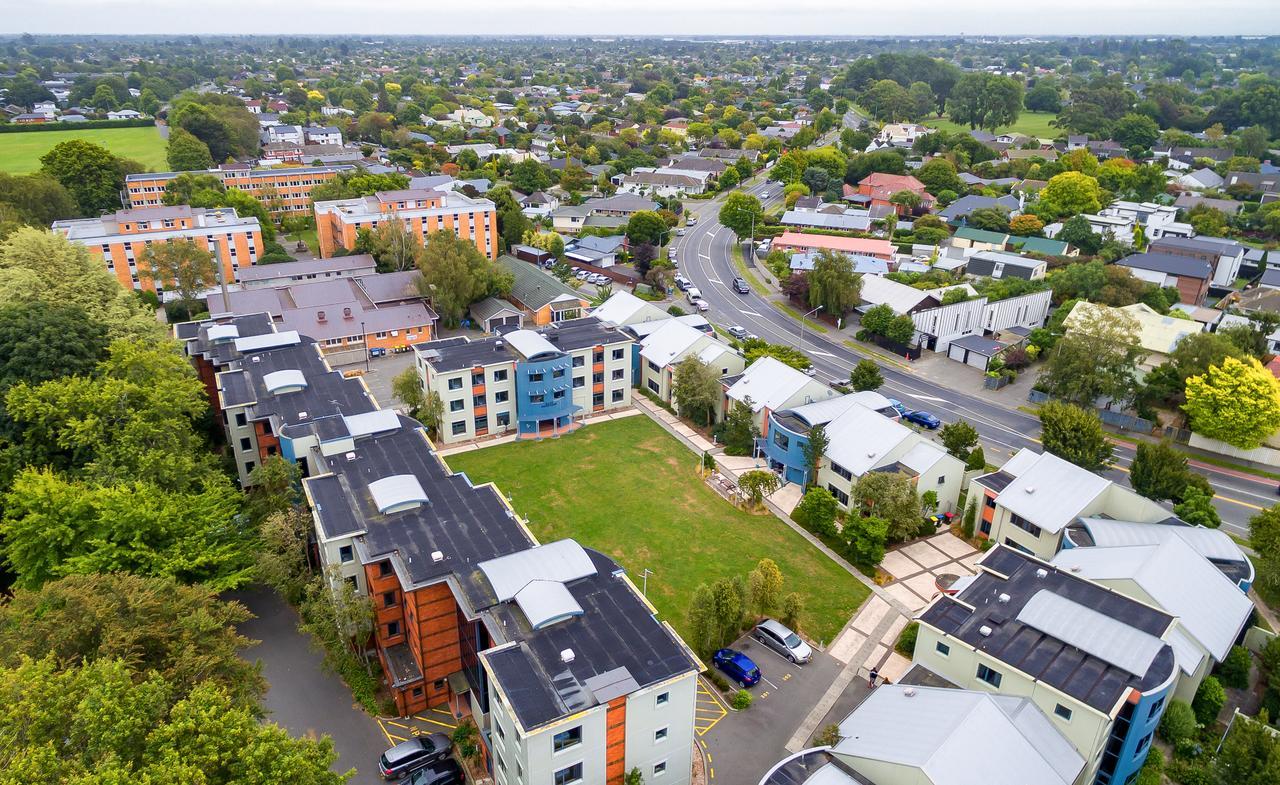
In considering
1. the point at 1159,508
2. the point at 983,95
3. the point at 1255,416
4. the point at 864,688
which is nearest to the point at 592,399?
the point at 864,688

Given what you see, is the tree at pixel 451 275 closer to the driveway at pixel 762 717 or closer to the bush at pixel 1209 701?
the driveway at pixel 762 717

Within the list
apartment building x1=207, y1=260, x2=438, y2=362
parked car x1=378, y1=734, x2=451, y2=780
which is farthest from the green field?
parked car x1=378, y1=734, x2=451, y2=780

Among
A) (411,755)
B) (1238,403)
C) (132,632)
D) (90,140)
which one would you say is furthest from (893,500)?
(90,140)

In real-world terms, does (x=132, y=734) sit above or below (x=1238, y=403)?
above

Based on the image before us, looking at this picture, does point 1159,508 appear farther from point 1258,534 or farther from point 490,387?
point 490,387

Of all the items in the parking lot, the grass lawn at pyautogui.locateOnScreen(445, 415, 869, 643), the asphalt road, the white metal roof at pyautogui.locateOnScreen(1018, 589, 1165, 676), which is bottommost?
the parking lot

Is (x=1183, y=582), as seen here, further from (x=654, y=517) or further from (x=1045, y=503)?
(x=654, y=517)

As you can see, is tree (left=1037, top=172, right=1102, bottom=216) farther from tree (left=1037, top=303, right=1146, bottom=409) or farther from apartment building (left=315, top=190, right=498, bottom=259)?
apartment building (left=315, top=190, right=498, bottom=259)
